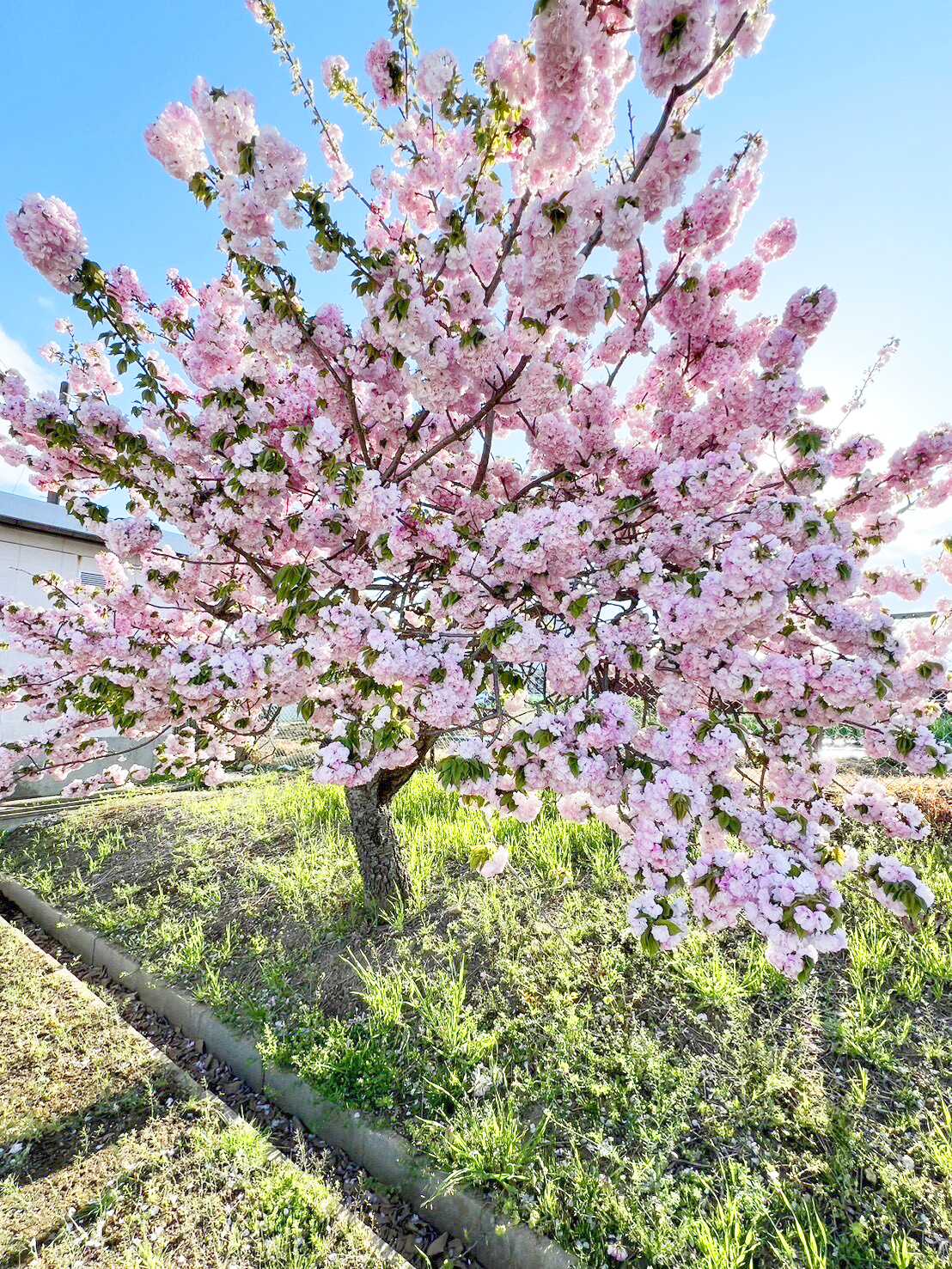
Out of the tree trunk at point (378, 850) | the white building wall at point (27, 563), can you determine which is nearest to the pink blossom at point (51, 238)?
the tree trunk at point (378, 850)

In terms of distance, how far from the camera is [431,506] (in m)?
3.01

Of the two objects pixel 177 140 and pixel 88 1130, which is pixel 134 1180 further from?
pixel 177 140

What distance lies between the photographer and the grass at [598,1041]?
6.96ft

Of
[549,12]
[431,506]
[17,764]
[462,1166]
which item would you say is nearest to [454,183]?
[549,12]

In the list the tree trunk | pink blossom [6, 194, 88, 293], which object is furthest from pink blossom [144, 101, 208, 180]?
the tree trunk

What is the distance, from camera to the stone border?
6.86 feet

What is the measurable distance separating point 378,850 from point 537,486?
2.97 m

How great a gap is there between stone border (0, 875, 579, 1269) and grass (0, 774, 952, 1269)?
0.24 feet

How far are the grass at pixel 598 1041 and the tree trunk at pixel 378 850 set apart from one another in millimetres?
170

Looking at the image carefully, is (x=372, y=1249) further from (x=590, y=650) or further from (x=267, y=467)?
(x=267, y=467)

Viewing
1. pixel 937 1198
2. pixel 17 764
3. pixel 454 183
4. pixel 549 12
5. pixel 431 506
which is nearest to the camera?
pixel 549 12

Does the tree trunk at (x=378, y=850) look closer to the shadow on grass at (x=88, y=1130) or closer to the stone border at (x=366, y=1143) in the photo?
the stone border at (x=366, y=1143)

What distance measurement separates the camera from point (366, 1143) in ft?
8.42

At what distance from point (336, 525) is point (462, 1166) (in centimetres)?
288
